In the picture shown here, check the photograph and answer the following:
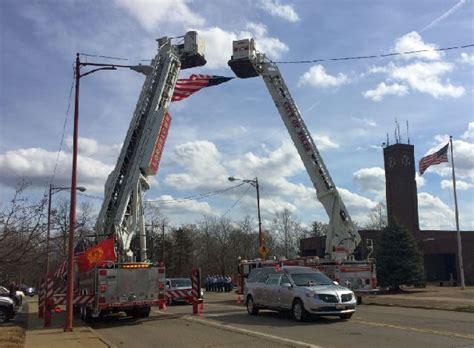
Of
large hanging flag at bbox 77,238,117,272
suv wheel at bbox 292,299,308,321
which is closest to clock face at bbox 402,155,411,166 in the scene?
suv wheel at bbox 292,299,308,321

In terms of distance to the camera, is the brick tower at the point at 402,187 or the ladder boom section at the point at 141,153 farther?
the brick tower at the point at 402,187

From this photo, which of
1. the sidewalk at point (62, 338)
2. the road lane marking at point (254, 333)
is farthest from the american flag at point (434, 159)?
the sidewalk at point (62, 338)

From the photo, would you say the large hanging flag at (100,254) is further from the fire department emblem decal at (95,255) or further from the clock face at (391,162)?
the clock face at (391,162)

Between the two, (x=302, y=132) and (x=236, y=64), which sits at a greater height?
(x=236, y=64)

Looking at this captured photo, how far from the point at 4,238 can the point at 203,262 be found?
87.0 meters

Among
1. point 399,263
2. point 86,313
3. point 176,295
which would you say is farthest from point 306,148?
point 399,263

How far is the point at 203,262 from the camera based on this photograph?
96.1 meters

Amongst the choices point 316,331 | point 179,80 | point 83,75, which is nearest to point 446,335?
point 316,331

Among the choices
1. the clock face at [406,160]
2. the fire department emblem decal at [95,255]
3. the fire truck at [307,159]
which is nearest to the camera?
the fire department emblem decal at [95,255]

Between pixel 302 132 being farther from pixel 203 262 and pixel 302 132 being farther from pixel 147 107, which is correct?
pixel 203 262

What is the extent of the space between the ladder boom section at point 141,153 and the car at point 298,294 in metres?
4.99

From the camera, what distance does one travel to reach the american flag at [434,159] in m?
37.6

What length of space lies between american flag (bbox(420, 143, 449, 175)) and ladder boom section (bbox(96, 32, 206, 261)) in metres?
21.1

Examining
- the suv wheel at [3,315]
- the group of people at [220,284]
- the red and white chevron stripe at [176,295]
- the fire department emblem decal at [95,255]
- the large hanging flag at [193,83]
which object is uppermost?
the large hanging flag at [193,83]
